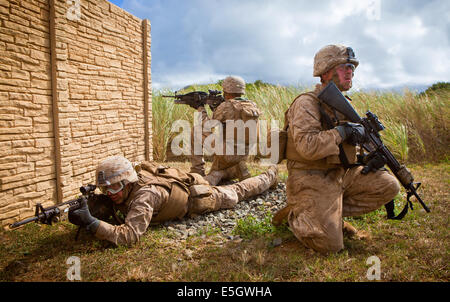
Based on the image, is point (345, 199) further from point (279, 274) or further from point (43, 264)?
point (43, 264)

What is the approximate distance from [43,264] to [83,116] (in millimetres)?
2857

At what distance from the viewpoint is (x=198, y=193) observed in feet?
13.5

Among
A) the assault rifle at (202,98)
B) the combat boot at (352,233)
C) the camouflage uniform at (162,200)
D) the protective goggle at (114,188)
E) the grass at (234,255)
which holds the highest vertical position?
the assault rifle at (202,98)

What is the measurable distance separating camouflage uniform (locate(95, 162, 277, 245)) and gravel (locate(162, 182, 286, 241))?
0.31 feet

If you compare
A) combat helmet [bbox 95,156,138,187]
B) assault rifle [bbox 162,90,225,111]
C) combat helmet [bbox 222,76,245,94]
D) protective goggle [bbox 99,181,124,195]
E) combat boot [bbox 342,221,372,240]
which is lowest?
combat boot [bbox 342,221,372,240]

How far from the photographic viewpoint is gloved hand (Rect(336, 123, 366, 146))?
302 centimetres

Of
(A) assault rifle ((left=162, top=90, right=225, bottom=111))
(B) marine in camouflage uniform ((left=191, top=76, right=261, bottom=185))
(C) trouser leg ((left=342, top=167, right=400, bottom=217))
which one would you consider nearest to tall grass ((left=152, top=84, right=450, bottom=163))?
(A) assault rifle ((left=162, top=90, right=225, bottom=111))

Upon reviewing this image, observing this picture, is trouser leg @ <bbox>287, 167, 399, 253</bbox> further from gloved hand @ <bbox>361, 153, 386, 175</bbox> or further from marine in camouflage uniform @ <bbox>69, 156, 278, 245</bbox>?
marine in camouflage uniform @ <bbox>69, 156, 278, 245</bbox>

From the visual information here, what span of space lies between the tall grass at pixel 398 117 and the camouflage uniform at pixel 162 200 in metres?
4.85

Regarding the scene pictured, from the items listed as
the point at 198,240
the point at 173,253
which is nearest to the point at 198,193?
the point at 198,240

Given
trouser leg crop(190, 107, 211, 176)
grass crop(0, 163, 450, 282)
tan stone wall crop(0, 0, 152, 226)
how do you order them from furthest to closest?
trouser leg crop(190, 107, 211, 176), tan stone wall crop(0, 0, 152, 226), grass crop(0, 163, 450, 282)

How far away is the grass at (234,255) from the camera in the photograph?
275cm

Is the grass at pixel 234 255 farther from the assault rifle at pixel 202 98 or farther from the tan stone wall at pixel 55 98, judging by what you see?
the assault rifle at pixel 202 98

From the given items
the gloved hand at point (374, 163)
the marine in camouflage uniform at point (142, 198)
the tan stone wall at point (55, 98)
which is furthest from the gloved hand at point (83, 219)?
the gloved hand at point (374, 163)
